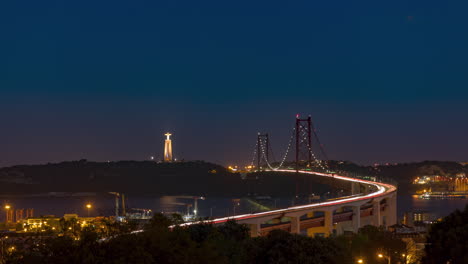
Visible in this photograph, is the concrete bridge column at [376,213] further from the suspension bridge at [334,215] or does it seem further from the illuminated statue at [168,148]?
the illuminated statue at [168,148]

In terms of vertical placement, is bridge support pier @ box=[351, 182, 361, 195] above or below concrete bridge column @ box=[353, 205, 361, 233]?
above

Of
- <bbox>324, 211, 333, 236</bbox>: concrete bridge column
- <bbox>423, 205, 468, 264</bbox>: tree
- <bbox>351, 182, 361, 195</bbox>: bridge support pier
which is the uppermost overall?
<bbox>423, 205, 468, 264</bbox>: tree

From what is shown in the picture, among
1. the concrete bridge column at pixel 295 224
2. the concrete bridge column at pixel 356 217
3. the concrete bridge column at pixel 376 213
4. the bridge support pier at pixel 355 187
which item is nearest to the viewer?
the concrete bridge column at pixel 295 224

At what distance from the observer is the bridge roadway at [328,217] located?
Answer: 21781 mm

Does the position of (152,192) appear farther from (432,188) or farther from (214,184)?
(432,188)

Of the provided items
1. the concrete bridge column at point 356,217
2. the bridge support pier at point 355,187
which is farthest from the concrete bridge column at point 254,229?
the bridge support pier at point 355,187

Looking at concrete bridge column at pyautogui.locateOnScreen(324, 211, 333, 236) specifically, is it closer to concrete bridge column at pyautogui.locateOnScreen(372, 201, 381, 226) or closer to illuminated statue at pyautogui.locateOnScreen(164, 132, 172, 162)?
concrete bridge column at pyautogui.locateOnScreen(372, 201, 381, 226)

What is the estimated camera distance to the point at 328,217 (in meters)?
26.4

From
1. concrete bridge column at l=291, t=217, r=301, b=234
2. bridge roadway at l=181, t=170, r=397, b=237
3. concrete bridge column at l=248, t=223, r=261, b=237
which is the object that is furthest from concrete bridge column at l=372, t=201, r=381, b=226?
concrete bridge column at l=248, t=223, r=261, b=237

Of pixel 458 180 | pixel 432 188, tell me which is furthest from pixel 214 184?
pixel 458 180

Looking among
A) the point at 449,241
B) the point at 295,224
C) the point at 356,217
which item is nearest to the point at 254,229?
the point at 295,224

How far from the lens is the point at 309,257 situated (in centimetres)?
1054

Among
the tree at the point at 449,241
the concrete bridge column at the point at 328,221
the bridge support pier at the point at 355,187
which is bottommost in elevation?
the concrete bridge column at the point at 328,221

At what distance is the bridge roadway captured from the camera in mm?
21781
